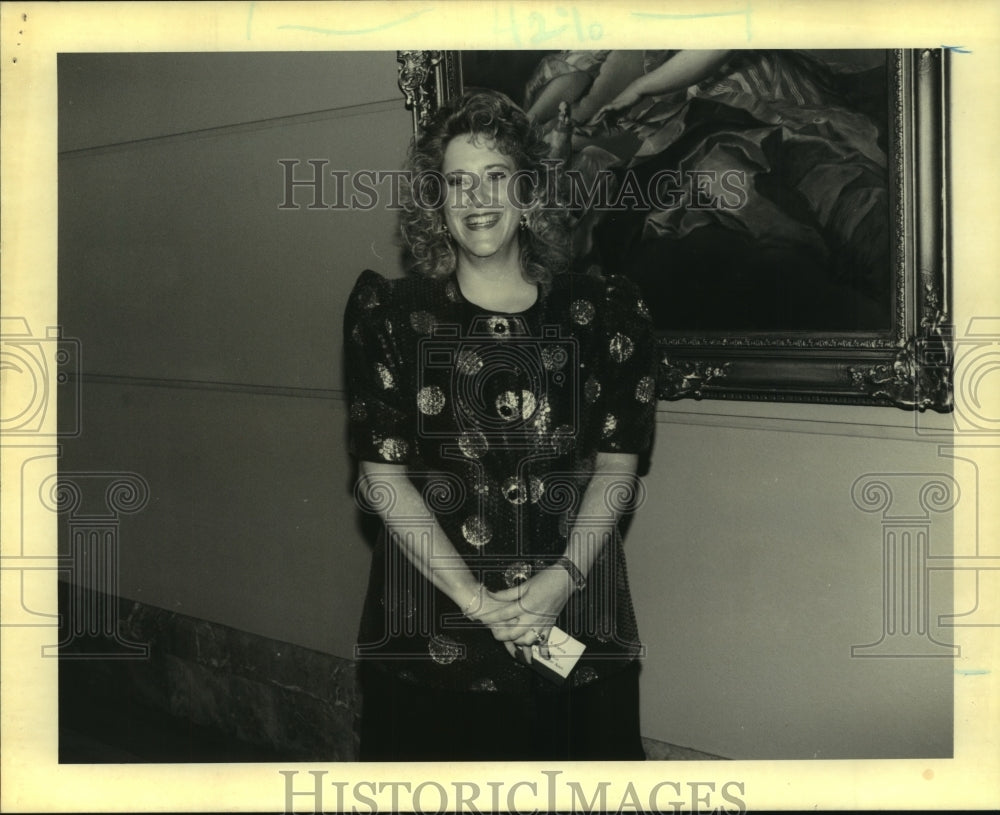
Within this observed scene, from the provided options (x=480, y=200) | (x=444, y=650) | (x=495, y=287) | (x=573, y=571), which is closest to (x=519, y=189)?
(x=480, y=200)

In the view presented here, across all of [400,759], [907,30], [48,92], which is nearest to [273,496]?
[400,759]

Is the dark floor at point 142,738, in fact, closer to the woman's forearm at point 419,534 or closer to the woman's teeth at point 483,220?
the woman's forearm at point 419,534

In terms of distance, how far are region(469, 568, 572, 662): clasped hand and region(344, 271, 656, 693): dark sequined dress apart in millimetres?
33

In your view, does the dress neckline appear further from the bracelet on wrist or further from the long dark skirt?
the long dark skirt

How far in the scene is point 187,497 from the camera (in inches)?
157

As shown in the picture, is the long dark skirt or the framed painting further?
the long dark skirt

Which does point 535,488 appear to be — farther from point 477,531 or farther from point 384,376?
point 384,376

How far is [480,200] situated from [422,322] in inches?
13.2

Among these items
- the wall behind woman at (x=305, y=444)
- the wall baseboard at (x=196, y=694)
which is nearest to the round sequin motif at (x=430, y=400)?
the wall behind woman at (x=305, y=444)

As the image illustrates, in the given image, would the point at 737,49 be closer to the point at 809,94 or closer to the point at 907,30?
the point at 809,94

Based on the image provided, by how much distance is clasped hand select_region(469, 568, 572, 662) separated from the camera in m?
2.95

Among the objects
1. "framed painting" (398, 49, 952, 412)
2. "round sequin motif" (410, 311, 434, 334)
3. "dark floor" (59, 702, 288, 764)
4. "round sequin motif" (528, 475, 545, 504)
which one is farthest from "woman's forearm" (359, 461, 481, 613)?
"dark floor" (59, 702, 288, 764)

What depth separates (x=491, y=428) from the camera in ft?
9.84

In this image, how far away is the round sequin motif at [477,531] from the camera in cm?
298
